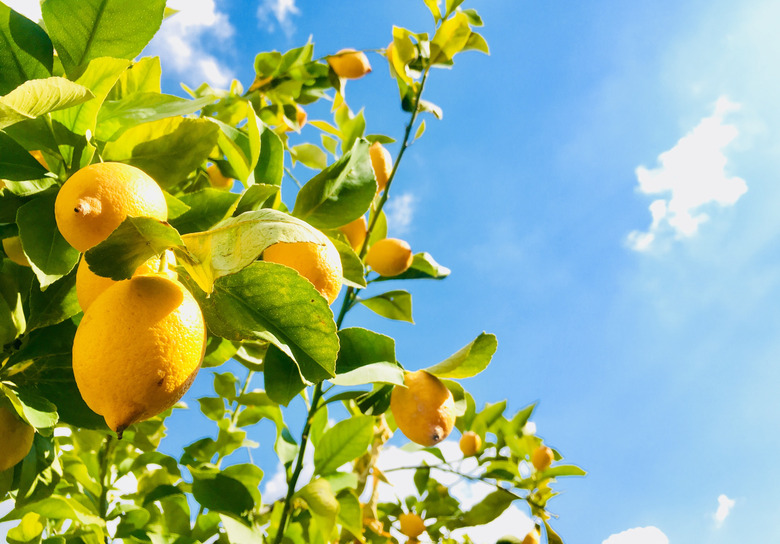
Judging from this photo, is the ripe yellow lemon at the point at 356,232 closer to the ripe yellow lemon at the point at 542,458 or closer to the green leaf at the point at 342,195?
the green leaf at the point at 342,195

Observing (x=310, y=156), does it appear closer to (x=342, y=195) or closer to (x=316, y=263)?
(x=342, y=195)

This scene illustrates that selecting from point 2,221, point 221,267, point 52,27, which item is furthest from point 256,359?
point 221,267

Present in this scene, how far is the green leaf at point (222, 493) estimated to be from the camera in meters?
1.09

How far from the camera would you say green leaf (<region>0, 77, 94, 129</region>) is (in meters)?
0.47

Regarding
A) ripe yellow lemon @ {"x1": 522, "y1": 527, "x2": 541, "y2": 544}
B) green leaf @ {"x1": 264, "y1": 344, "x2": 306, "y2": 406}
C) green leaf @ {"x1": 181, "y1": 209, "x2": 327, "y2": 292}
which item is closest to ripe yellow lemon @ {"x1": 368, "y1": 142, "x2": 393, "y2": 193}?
green leaf @ {"x1": 264, "y1": 344, "x2": 306, "y2": 406}

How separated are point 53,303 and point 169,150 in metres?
0.27

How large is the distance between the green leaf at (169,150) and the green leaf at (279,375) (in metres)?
0.26

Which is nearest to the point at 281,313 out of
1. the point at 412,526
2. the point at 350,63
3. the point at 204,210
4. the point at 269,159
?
the point at 204,210

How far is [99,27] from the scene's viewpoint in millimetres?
644

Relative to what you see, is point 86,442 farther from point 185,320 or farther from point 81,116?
point 185,320

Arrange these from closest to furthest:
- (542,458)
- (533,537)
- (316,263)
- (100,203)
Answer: (100,203) → (316,263) → (533,537) → (542,458)

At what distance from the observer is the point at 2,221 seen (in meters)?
0.72

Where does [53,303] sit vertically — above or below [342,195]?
below

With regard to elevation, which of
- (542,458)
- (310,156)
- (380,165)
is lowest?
(542,458)
